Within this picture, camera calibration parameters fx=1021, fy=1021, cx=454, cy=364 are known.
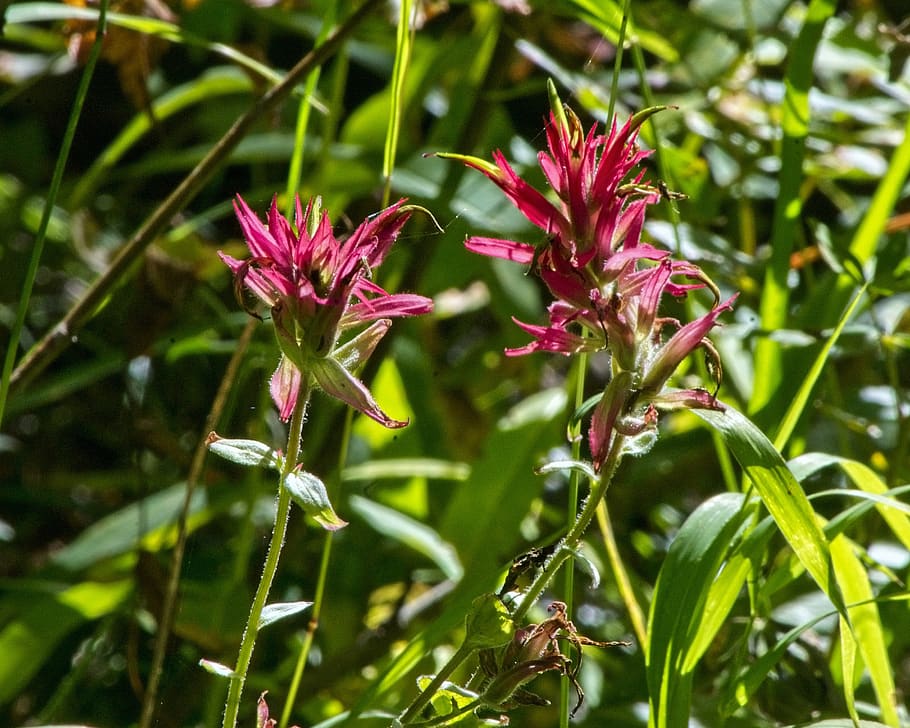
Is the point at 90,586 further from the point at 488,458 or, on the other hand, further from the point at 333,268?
the point at 333,268

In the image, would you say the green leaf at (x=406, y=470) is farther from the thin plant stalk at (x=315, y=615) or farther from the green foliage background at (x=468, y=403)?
the thin plant stalk at (x=315, y=615)

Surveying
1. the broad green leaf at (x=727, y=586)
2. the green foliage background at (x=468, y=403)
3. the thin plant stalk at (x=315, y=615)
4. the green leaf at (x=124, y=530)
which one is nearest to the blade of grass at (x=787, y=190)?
the green foliage background at (x=468, y=403)

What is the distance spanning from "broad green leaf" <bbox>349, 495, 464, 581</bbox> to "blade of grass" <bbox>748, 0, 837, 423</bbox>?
298 mm

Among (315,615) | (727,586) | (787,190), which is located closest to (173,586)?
(315,615)

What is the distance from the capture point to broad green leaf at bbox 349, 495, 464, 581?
85cm

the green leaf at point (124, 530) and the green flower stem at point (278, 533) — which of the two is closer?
the green flower stem at point (278, 533)

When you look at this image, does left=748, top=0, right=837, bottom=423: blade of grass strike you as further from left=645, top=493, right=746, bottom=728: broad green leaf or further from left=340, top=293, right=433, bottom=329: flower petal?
left=340, top=293, right=433, bottom=329: flower petal

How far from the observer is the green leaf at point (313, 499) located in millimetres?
385

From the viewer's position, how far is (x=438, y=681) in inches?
15.9

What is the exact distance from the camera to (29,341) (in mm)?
1232

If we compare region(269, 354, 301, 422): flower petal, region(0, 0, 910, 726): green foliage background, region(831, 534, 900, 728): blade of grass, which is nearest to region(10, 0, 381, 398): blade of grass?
region(0, 0, 910, 726): green foliage background

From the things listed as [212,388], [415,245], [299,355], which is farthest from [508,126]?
[299,355]

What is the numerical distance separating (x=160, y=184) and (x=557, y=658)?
1.25 m

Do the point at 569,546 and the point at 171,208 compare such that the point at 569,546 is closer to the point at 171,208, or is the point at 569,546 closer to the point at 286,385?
the point at 286,385
